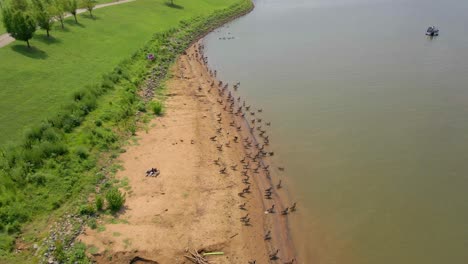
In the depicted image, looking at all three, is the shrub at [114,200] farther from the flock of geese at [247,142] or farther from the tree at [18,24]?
the tree at [18,24]

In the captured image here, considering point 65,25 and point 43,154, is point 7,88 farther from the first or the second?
point 65,25

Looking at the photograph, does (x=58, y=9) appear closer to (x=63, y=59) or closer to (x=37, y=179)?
(x=63, y=59)

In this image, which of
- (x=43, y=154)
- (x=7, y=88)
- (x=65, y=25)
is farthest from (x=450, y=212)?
(x=65, y=25)

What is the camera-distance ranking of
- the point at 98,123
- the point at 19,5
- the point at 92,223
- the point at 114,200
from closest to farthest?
the point at 92,223, the point at 114,200, the point at 98,123, the point at 19,5

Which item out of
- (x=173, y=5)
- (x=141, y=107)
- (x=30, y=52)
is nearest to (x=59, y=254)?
(x=141, y=107)

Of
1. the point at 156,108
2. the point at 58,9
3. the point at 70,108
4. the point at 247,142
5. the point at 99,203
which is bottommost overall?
the point at 99,203

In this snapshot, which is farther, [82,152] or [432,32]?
[432,32]

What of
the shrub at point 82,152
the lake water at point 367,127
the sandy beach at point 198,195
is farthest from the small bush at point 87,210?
the lake water at point 367,127
